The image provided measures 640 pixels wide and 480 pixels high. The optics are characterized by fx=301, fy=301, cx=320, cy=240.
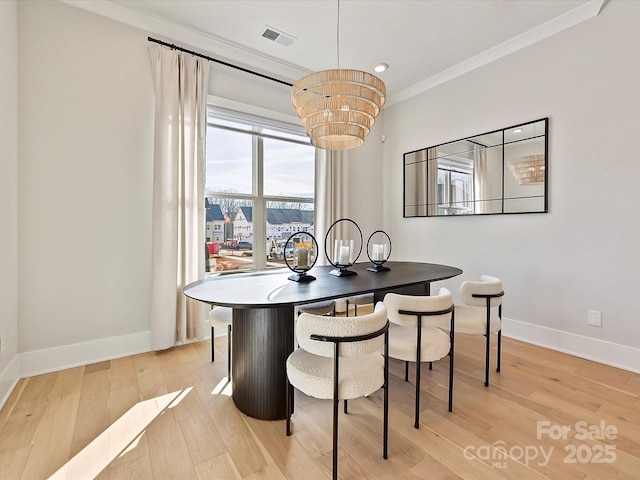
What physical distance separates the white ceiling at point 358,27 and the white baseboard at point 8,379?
284cm

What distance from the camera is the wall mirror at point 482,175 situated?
9.70 feet

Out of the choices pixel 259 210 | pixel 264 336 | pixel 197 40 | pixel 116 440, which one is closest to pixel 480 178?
pixel 259 210

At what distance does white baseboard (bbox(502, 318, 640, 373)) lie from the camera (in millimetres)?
2443

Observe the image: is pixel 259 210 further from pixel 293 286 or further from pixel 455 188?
pixel 455 188

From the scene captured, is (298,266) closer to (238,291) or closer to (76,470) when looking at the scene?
(238,291)

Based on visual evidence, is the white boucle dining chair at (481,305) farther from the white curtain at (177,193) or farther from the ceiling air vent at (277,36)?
the ceiling air vent at (277,36)

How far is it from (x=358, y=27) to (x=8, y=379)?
397 centimetres

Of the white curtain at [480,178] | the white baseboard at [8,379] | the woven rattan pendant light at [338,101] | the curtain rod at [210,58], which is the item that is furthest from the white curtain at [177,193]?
the white curtain at [480,178]

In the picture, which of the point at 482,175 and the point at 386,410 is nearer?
the point at 386,410

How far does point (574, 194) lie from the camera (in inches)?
107

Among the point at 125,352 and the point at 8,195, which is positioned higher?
the point at 8,195

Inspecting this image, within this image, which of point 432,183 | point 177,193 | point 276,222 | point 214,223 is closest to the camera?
point 177,193

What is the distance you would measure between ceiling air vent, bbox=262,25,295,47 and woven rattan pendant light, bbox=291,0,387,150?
4.11 feet

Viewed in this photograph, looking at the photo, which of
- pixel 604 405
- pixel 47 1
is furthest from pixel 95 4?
pixel 604 405
